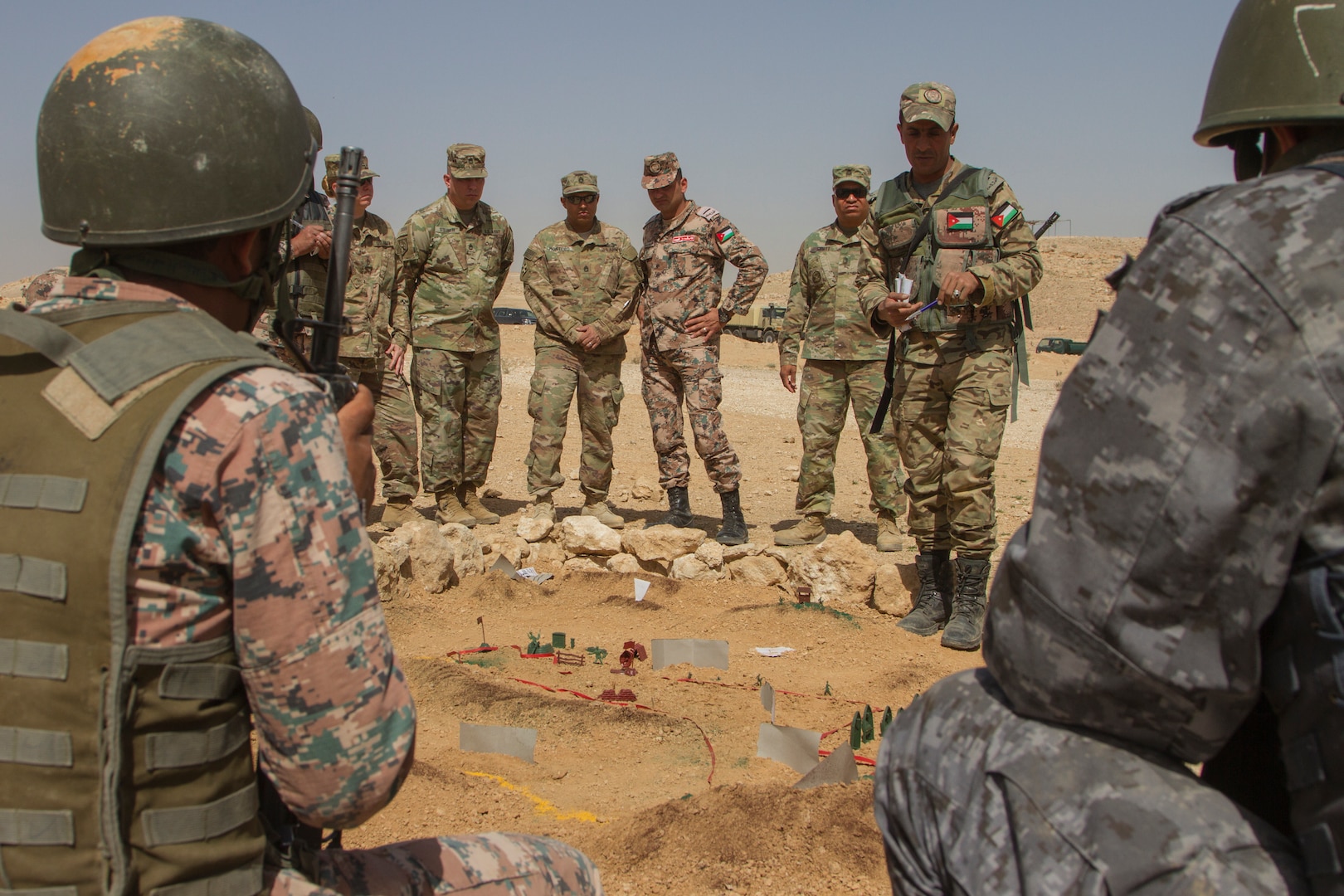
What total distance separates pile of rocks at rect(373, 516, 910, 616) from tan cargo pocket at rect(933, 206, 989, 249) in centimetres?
185

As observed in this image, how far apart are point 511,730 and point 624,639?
1.63m

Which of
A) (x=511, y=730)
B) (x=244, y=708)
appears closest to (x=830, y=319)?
(x=511, y=730)

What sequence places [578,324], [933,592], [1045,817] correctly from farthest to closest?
[578,324] < [933,592] < [1045,817]

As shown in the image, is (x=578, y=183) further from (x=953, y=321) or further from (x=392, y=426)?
(x=953, y=321)

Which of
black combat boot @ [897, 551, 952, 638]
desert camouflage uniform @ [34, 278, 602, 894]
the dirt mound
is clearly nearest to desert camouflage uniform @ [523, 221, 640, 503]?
black combat boot @ [897, 551, 952, 638]

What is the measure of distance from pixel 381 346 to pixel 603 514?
1993 millimetres

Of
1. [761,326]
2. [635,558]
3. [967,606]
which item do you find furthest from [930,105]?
[761,326]

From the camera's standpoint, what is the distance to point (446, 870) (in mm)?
1732

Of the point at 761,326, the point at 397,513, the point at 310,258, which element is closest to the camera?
the point at 310,258

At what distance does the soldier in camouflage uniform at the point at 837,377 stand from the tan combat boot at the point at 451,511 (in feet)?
7.64

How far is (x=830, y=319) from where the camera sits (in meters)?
7.68

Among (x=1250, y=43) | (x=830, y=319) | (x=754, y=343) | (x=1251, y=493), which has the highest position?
(x=1250, y=43)

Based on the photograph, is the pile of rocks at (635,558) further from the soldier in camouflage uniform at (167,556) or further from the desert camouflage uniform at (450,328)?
the soldier in camouflage uniform at (167,556)

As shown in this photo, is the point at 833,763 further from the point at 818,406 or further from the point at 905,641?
the point at 818,406
